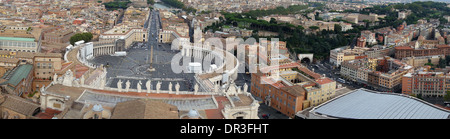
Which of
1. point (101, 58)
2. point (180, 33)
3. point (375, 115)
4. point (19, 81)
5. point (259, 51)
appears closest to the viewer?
point (375, 115)

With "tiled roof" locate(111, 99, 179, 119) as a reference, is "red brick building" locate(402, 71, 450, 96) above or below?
below

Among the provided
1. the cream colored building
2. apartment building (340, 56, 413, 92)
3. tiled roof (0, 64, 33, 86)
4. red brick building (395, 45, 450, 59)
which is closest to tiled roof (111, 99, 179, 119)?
tiled roof (0, 64, 33, 86)

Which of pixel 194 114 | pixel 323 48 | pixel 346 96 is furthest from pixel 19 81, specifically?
pixel 323 48

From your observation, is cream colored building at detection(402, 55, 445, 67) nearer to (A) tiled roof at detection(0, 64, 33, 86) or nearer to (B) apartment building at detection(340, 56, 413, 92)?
(B) apartment building at detection(340, 56, 413, 92)

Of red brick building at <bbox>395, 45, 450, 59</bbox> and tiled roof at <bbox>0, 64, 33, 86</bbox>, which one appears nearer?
tiled roof at <bbox>0, 64, 33, 86</bbox>

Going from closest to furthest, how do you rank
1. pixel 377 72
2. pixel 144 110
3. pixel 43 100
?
pixel 144 110 → pixel 43 100 → pixel 377 72

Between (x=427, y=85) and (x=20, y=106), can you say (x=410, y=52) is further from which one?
(x=20, y=106)

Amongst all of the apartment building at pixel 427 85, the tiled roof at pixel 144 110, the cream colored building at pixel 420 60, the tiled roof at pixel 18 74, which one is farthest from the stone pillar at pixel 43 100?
the cream colored building at pixel 420 60

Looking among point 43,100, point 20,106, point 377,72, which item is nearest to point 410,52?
point 377,72

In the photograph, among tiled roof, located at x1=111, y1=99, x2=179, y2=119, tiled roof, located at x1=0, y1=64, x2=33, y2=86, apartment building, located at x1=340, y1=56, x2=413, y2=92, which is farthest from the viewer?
apartment building, located at x1=340, y1=56, x2=413, y2=92

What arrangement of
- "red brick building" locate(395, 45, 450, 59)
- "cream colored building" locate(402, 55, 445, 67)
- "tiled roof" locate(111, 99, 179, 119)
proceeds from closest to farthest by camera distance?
1. "tiled roof" locate(111, 99, 179, 119)
2. "cream colored building" locate(402, 55, 445, 67)
3. "red brick building" locate(395, 45, 450, 59)
